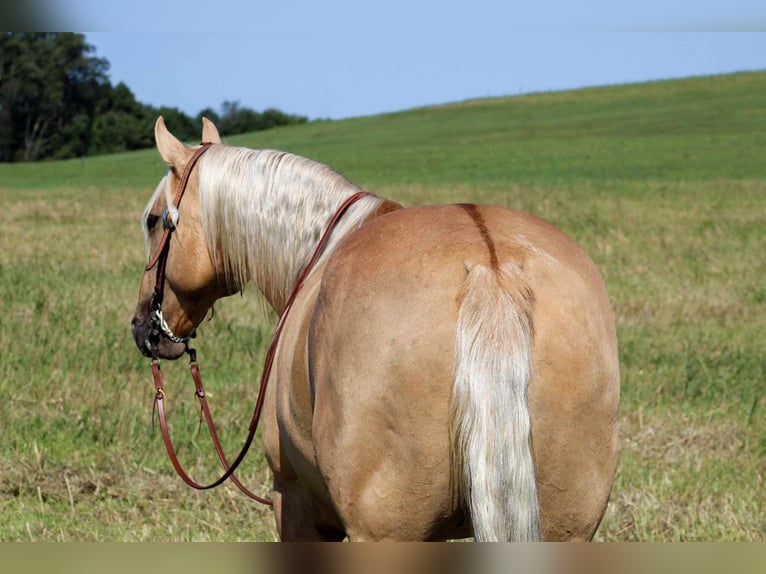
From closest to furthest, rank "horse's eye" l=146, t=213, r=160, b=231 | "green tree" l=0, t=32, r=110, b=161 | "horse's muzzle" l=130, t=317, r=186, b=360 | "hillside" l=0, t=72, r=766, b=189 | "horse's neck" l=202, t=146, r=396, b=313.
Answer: "horse's neck" l=202, t=146, r=396, b=313, "horse's eye" l=146, t=213, r=160, b=231, "horse's muzzle" l=130, t=317, r=186, b=360, "green tree" l=0, t=32, r=110, b=161, "hillside" l=0, t=72, r=766, b=189

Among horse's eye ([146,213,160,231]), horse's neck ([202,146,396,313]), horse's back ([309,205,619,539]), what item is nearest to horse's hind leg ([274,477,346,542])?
horse's neck ([202,146,396,313])

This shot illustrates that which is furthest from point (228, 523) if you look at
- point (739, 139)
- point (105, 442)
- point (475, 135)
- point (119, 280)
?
point (475, 135)

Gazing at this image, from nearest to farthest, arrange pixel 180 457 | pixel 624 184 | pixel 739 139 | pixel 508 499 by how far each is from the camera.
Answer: pixel 508 499, pixel 180 457, pixel 624 184, pixel 739 139

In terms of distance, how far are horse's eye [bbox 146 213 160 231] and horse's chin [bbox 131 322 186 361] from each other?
0.48 m

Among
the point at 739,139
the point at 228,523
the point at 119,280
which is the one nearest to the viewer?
the point at 228,523

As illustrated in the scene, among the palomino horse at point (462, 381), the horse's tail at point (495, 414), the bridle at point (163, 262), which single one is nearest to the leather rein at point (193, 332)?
the bridle at point (163, 262)

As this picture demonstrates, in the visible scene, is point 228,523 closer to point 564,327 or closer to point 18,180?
point 564,327

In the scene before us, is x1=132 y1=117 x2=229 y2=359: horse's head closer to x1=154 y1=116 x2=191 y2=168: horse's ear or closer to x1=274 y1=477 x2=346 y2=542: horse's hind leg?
x1=154 y1=116 x2=191 y2=168: horse's ear

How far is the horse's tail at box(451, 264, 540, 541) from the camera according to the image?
7.82ft

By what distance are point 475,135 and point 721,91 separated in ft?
47.1

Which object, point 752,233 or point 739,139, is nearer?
point 752,233

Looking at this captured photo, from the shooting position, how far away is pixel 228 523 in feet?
16.5

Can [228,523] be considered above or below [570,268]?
below

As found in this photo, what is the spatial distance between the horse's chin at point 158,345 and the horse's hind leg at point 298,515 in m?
1.00
